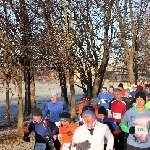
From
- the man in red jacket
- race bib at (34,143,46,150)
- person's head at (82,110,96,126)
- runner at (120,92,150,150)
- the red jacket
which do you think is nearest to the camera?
person's head at (82,110,96,126)

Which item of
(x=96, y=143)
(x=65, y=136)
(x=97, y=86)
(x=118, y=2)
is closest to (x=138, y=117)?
(x=96, y=143)

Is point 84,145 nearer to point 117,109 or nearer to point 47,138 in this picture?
point 47,138

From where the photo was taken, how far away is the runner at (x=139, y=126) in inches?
269

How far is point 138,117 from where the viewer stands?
22.9 feet

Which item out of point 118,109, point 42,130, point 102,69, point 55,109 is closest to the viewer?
point 42,130

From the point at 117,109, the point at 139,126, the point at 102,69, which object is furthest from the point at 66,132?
the point at 102,69

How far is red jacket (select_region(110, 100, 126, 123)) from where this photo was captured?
1177 cm

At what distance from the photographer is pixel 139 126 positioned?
22.7 feet

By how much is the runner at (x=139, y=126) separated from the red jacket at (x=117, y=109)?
15.3 ft

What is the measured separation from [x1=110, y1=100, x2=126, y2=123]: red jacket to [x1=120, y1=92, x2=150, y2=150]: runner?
A: 4.66 m

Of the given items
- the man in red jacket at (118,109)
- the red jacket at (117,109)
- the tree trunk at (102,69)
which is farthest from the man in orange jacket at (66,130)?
the tree trunk at (102,69)

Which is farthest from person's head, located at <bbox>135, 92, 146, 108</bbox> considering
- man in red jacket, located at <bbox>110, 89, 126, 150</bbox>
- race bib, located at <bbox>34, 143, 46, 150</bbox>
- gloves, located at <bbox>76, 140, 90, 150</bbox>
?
man in red jacket, located at <bbox>110, 89, 126, 150</bbox>

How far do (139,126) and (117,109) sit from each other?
4913 mm

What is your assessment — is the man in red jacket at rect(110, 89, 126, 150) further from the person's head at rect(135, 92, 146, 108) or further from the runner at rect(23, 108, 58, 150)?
the person's head at rect(135, 92, 146, 108)
